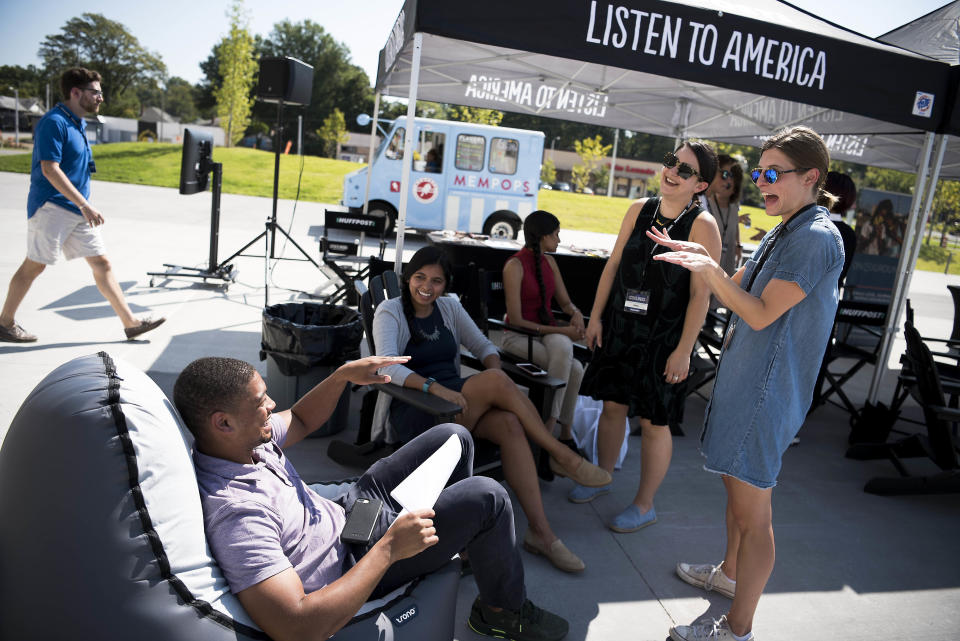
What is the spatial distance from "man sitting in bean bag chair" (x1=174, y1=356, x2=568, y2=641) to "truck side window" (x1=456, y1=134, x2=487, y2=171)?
34.2 feet

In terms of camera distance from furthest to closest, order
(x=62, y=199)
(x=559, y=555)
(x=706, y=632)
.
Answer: (x=62, y=199)
(x=559, y=555)
(x=706, y=632)

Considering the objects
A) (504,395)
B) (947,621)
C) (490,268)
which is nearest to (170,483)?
(504,395)

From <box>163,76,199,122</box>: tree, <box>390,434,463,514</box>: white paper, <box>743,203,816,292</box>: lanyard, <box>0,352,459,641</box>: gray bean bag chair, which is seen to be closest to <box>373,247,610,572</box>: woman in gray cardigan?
<box>390,434,463,514</box>: white paper

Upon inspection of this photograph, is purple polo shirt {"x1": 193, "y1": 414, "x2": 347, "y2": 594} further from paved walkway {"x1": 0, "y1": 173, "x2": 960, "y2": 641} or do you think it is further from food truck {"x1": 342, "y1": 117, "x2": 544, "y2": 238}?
food truck {"x1": 342, "y1": 117, "x2": 544, "y2": 238}

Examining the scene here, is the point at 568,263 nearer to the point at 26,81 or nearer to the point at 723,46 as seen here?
the point at 723,46

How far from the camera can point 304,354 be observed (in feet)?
11.8

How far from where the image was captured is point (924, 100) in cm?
385

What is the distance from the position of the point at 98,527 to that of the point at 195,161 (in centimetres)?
618

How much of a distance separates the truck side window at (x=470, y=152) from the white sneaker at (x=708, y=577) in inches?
406

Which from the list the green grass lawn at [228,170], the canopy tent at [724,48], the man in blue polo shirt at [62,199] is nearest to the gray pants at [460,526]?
the canopy tent at [724,48]

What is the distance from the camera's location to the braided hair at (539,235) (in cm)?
411

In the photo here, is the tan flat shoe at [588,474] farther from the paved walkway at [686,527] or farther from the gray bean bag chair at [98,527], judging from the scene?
the gray bean bag chair at [98,527]

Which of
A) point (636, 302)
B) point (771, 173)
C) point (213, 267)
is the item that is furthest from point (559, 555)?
point (213, 267)

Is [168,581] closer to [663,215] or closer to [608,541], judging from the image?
[608,541]
